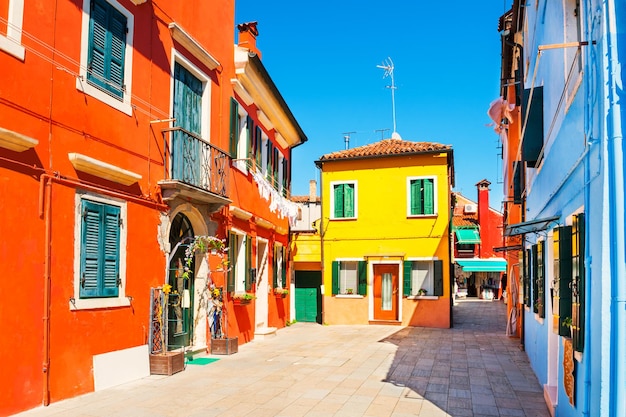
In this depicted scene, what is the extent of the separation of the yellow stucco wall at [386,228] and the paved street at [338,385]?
5125mm

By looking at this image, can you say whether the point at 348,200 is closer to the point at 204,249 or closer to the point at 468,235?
the point at 204,249

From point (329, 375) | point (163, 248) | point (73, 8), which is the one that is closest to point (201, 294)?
point (163, 248)

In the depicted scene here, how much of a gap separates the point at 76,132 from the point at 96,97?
0.70 metres

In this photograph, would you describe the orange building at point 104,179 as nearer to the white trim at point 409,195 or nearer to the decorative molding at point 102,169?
the decorative molding at point 102,169

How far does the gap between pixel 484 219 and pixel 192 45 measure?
31.0 meters

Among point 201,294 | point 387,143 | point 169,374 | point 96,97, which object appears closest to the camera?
point 96,97

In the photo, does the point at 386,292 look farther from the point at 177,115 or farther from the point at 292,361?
the point at 177,115

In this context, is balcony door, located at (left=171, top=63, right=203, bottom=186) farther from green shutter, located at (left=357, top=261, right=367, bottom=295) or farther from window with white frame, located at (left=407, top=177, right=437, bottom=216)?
window with white frame, located at (left=407, top=177, right=437, bottom=216)

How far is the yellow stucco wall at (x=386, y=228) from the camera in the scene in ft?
63.0

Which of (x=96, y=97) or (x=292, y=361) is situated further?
(x=292, y=361)

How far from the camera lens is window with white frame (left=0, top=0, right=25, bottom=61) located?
616 centimetres

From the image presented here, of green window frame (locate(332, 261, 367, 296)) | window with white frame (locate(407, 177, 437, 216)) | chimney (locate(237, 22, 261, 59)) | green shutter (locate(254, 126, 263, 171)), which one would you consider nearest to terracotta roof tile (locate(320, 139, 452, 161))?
window with white frame (locate(407, 177, 437, 216))

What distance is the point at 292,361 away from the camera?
35.4 ft

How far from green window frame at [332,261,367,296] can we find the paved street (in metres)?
5.84
